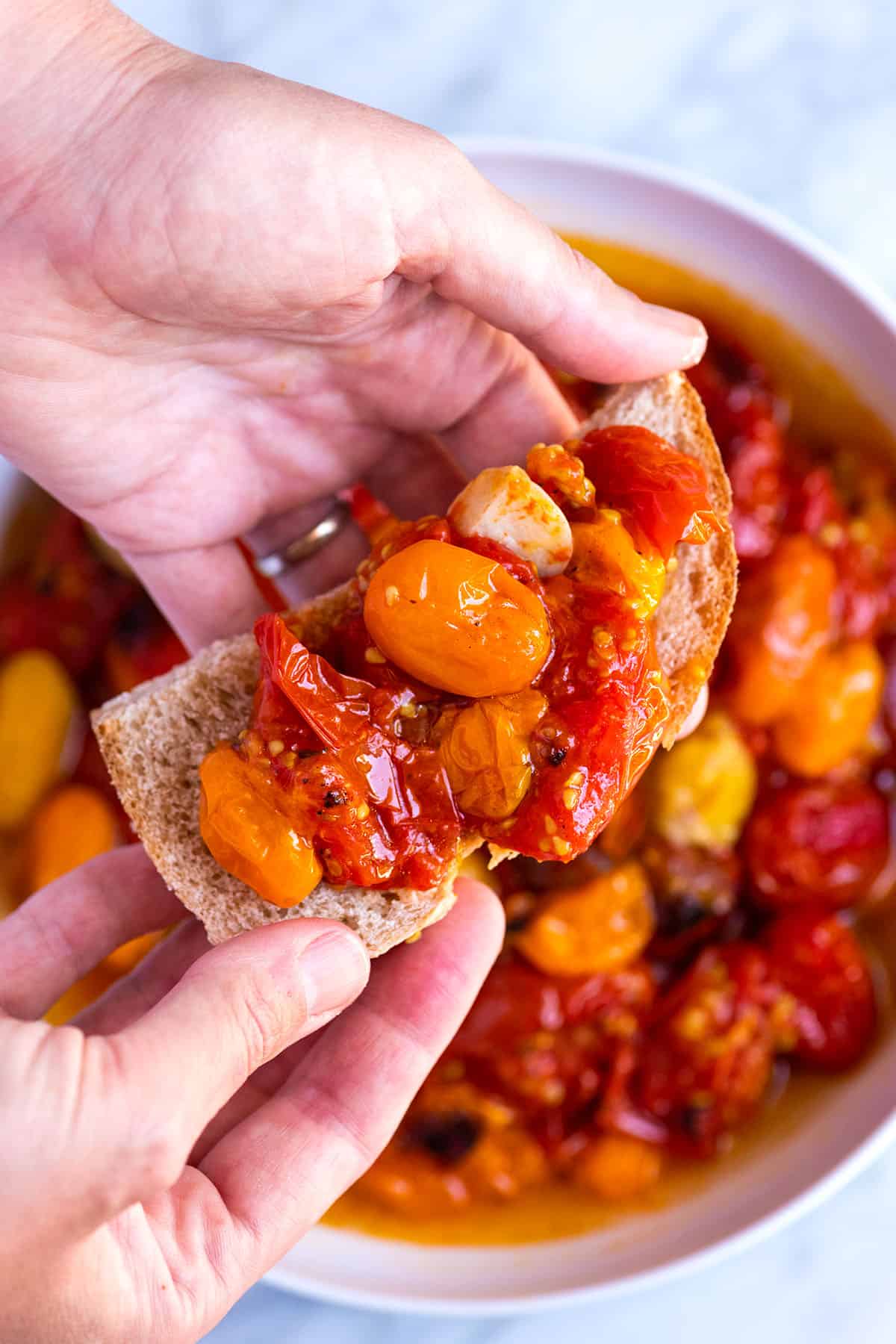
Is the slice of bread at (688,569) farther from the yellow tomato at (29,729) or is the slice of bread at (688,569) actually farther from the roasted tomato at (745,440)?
the yellow tomato at (29,729)

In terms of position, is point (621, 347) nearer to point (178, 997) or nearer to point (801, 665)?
point (801, 665)

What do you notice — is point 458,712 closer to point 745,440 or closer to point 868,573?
point 745,440

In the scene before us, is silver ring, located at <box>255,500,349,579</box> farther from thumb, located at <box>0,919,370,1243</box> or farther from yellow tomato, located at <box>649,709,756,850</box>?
thumb, located at <box>0,919,370,1243</box>

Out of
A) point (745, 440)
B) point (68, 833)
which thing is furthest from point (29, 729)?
point (745, 440)

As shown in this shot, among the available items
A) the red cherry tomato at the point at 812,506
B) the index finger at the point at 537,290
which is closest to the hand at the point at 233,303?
the index finger at the point at 537,290

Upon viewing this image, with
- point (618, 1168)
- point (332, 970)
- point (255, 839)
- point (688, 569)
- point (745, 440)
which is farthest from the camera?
point (745, 440)
